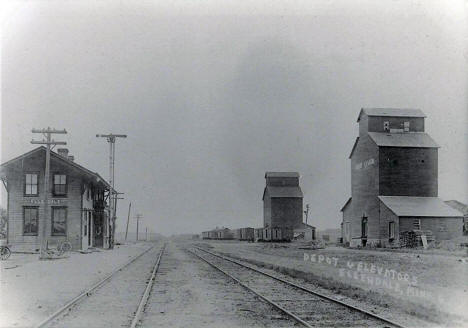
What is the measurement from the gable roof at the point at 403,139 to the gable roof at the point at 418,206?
457cm

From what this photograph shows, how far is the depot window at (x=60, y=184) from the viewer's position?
3862 centimetres

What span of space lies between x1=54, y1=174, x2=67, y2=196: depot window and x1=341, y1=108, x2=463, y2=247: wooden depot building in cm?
2476

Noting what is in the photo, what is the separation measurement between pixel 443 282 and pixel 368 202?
33637 mm

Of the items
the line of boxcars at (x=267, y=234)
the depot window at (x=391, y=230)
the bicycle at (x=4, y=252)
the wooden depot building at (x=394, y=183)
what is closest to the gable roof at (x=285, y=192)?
the line of boxcars at (x=267, y=234)

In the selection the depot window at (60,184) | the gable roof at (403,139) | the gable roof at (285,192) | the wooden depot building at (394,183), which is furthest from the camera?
the gable roof at (285,192)

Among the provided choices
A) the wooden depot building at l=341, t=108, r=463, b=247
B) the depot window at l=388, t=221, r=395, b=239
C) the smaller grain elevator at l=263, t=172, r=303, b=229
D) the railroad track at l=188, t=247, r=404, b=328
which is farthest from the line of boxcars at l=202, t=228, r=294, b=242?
the railroad track at l=188, t=247, r=404, b=328

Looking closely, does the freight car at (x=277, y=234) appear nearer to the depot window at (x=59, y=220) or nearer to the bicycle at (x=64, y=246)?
the depot window at (x=59, y=220)

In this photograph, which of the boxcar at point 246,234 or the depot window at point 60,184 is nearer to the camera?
the depot window at point 60,184

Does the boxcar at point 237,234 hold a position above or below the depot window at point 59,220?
below

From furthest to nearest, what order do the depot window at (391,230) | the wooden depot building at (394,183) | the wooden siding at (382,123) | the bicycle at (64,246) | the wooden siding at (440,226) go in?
the wooden siding at (382,123)
the depot window at (391,230)
the wooden depot building at (394,183)
the wooden siding at (440,226)
the bicycle at (64,246)

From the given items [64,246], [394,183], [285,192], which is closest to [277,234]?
[285,192]

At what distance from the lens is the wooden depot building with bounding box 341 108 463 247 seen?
1768 inches

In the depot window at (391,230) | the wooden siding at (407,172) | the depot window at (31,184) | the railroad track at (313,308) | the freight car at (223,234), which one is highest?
the wooden siding at (407,172)

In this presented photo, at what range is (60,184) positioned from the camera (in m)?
38.8
